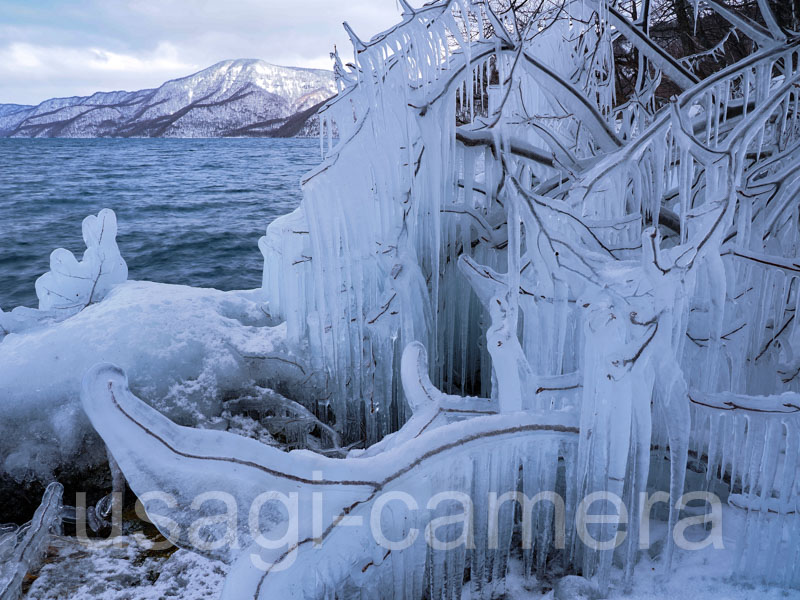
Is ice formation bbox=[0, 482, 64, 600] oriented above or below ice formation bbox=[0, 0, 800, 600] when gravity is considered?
below

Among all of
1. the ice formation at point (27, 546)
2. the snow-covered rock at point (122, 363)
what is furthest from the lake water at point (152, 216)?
the ice formation at point (27, 546)

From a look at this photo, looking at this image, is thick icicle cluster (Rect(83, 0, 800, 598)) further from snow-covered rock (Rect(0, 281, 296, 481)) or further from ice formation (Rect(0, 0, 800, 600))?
snow-covered rock (Rect(0, 281, 296, 481))

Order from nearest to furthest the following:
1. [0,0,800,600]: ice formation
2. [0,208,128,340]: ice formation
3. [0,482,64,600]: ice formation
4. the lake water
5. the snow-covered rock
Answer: [0,0,800,600]: ice formation < [0,482,64,600]: ice formation < the snow-covered rock < [0,208,128,340]: ice formation < the lake water

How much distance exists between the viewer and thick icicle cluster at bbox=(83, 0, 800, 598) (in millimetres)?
1514

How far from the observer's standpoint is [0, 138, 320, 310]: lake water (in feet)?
35.1

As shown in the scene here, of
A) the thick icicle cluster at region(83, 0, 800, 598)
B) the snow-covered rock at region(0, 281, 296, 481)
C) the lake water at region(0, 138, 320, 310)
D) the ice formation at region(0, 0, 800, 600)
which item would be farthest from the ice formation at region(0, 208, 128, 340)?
the lake water at region(0, 138, 320, 310)

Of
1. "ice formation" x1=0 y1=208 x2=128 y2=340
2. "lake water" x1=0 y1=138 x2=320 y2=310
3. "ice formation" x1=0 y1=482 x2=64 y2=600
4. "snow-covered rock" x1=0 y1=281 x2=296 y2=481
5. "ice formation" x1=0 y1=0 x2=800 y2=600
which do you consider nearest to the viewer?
"ice formation" x1=0 y1=0 x2=800 y2=600

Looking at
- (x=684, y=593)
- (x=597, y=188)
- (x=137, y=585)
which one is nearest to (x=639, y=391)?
(x=684, y=593)

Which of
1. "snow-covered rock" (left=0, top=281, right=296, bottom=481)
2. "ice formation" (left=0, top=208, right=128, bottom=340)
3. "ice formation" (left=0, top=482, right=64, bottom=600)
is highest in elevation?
"ice formation" (left=0, top=208, right=128, bottom=340)

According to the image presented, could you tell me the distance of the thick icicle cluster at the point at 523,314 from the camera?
151 cm

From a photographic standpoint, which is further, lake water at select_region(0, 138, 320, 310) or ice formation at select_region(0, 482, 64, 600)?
lake water at select_region(0, 138, 320, 310)

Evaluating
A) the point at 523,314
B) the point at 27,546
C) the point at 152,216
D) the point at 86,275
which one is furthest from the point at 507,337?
the point at 152,216

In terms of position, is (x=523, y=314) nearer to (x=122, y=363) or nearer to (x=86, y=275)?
(x=122, y=363)

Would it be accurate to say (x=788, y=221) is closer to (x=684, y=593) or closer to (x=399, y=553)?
(x=684, y=593)
